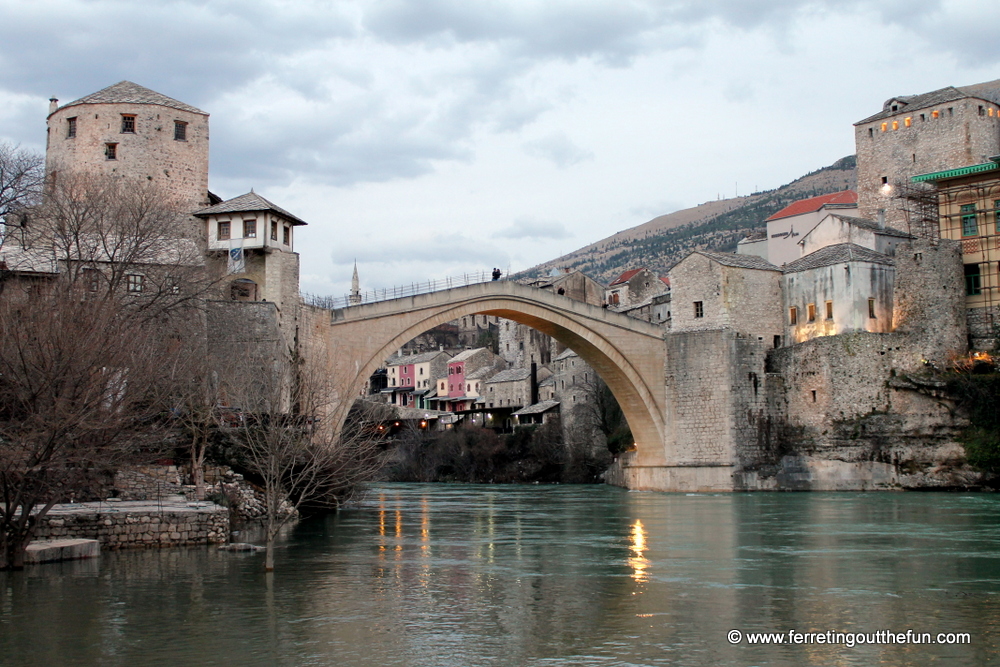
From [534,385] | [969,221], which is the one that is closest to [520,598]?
[969,221]

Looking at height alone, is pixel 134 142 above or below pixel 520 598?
above

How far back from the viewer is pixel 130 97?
34750 millimetres

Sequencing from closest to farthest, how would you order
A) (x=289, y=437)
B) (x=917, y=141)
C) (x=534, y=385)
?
(x=289, y=437) < (x=917, y=141) < (x=534, y=385)

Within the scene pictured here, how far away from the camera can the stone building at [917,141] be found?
138 feet

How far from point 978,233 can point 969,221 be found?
66cm

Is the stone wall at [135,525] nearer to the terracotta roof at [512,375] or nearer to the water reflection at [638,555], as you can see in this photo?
the water reflection at [638,555]

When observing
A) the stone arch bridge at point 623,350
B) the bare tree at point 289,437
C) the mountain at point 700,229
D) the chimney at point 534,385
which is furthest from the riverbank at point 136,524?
the mountain at point 700,229

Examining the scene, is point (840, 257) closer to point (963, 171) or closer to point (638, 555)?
point (963, 171)

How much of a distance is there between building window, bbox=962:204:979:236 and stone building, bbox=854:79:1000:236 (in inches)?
87.3

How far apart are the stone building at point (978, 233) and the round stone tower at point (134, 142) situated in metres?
26.6

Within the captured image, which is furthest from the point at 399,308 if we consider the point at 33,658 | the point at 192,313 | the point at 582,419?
the point at 33,658

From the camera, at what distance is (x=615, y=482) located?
44469mm

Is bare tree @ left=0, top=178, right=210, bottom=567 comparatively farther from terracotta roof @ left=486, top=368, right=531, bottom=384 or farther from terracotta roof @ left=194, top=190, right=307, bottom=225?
terracotta roof @ left=486, top=368, right=531, bottom=384

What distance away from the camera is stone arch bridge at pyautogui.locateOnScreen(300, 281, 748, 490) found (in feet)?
116
